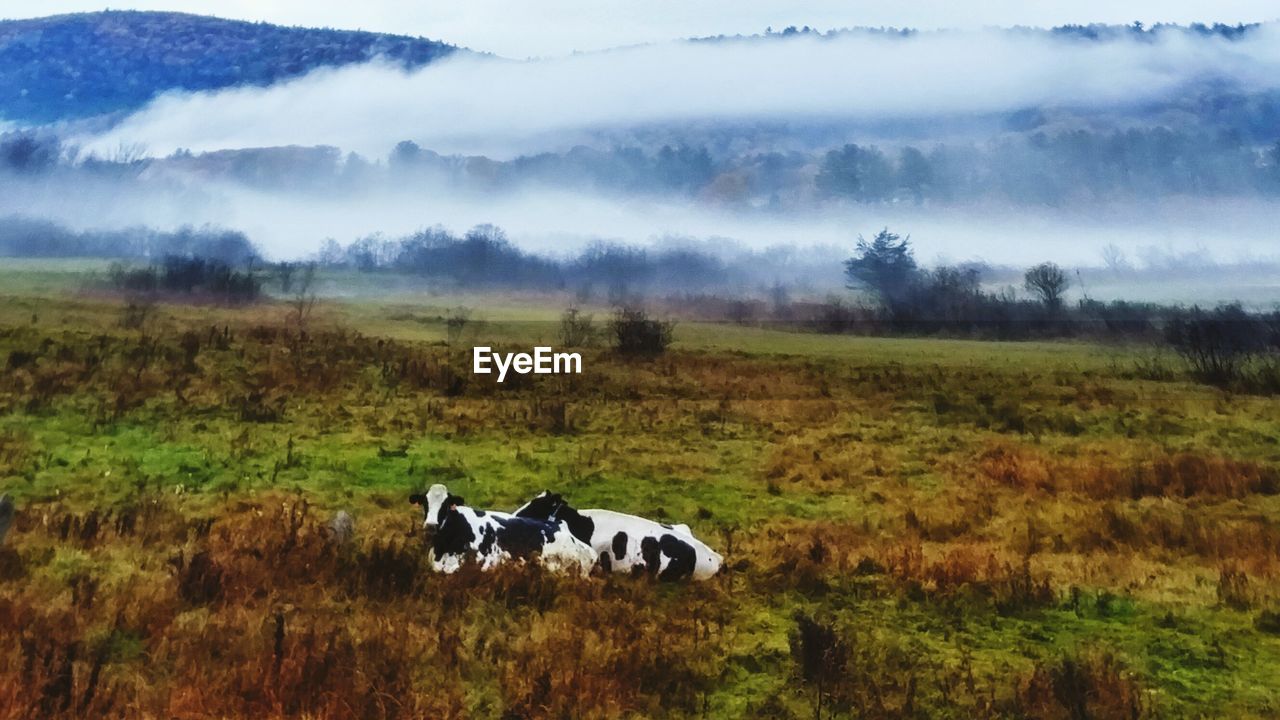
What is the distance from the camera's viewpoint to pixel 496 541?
593cm

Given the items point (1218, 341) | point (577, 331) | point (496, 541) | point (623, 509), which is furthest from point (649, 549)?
point (1218, 341)

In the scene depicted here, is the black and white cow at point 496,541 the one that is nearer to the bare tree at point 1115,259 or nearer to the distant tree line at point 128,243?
the distant tree line at point 128,243

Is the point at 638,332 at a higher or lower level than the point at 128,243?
lower

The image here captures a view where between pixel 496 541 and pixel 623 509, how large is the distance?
68.3 inches

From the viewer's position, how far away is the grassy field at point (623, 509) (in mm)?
4504

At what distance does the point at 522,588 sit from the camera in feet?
17.9

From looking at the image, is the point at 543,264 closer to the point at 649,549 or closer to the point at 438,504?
the point at 438,504

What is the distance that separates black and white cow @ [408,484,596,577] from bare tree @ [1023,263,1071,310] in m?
5.59

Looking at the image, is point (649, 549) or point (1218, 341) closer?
point (649, 549)

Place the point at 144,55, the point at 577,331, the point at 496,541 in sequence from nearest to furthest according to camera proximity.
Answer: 1. the point at 496,541
2. the point at 577,331
3. the point at 144,55

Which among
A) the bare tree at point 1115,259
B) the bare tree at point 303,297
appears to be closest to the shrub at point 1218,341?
the bare tree at point 1115,259

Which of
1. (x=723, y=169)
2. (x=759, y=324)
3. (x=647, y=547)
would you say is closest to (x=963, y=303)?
(x=759, y=324)

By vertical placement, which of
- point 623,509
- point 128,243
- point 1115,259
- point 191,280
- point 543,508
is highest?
point 1115,259

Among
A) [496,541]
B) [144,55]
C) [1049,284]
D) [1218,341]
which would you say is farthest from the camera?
[144,55]
